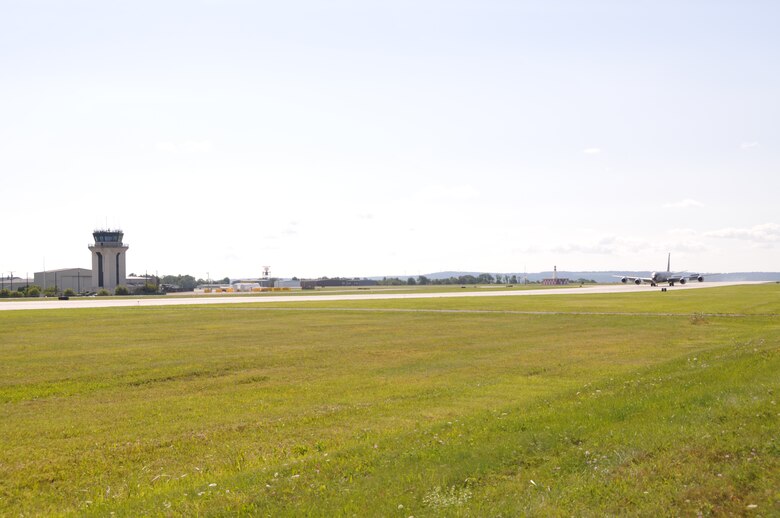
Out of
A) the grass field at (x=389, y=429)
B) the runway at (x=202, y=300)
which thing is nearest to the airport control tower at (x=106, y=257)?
the runway at (x=202, y=300)

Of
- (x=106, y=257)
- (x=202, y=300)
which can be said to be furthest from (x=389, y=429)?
(x=106, y=257)

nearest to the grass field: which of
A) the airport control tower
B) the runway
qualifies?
the runway

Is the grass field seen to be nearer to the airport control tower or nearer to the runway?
the runway

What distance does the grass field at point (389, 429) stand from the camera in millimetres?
9805

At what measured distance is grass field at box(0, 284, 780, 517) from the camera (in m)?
9.80

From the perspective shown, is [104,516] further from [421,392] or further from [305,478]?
[421,392]

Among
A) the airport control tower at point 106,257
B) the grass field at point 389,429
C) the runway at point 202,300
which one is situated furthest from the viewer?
the airport control tower at point 106,257

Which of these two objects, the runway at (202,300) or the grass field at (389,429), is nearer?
the grass field at (389,429)

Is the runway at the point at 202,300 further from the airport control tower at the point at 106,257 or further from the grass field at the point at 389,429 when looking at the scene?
the airport control tower at the point at 106,257

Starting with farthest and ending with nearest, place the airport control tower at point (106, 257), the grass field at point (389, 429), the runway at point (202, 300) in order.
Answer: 1. the airport control tower at point (106, 257)
2. the runway at point (202, 300)
3. the grass field at point (389, 429)

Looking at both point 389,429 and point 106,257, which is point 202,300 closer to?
point 389,429

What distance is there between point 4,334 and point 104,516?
3712 cm

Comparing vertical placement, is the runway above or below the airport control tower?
below

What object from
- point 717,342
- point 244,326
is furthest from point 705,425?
point 244,326
